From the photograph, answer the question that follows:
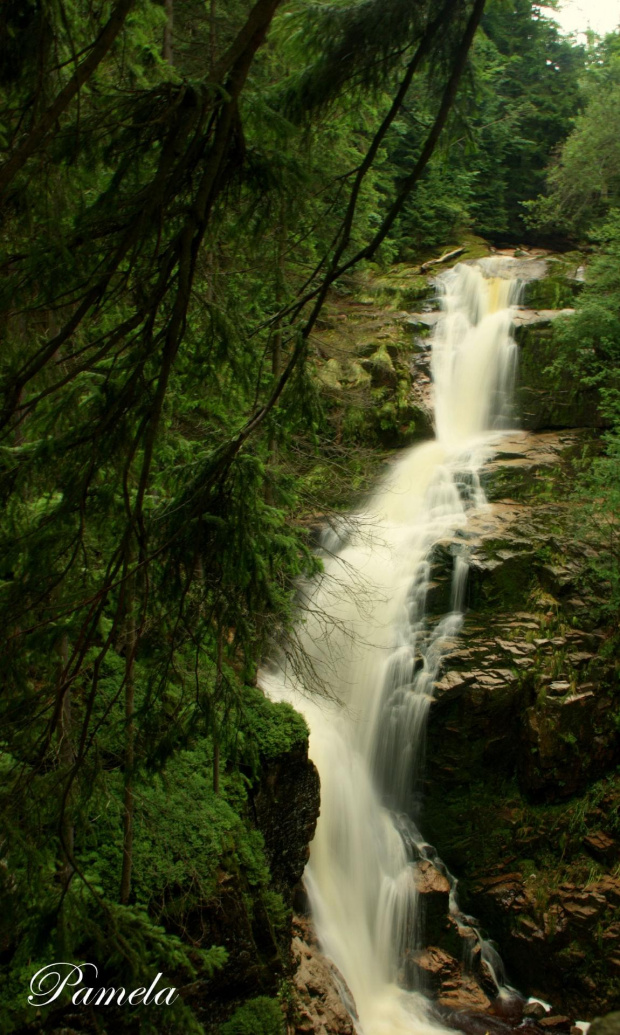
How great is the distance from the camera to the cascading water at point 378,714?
25.4 feet

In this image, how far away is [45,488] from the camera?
305 centimetres

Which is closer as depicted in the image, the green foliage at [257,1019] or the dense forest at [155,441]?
the dense forest at [155,441]

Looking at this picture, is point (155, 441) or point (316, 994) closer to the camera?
point (155, 441)

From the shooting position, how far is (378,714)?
9289 mm

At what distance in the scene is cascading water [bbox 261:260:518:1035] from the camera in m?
7.74

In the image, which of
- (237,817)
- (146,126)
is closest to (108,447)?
(146,126)

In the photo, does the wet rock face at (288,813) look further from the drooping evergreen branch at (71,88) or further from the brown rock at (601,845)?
the drooping evergreen branch at (71,88)

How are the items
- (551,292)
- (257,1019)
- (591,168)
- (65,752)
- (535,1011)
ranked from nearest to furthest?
1. (65,752)
2. (257,1019)
3. (535,1011)
4. (551,292)
5. (591,168)

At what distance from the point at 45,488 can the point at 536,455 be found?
429 inches

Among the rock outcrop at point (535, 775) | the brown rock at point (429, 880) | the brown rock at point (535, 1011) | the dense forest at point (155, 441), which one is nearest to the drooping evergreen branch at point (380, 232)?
the dense forest at point (155, 441)

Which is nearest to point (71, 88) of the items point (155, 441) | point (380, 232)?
point (380, 232)

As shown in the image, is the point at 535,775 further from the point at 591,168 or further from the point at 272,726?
the point at 591,168

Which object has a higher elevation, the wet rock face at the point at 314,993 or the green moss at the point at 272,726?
the green moss at the point at 272,726

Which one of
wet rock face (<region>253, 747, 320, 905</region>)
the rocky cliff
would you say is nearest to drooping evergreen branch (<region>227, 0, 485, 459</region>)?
the rocky cliff
